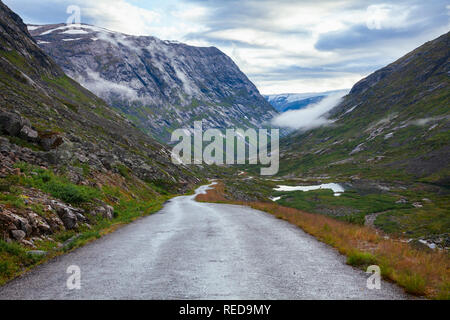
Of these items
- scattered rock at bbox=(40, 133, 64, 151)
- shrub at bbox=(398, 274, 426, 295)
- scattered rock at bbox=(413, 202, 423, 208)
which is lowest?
scattered rock at bbox=(413, 202, 423, 208)

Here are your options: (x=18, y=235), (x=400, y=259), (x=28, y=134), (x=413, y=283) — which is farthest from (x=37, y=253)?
(x=28, y=134)

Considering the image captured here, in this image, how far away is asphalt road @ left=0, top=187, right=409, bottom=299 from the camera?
8.06 metres

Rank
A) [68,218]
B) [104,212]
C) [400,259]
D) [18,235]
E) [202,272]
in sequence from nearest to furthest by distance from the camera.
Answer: [202,272] → [400,259] → [18,235] → [68,218] → [104,212]

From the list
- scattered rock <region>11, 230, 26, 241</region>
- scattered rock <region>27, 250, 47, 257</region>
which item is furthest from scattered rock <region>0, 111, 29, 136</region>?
scattered rock <region>27, 250, 47, 257</region>

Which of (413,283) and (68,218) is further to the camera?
(68,218)

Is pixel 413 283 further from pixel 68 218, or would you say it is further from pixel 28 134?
pixel 28 134

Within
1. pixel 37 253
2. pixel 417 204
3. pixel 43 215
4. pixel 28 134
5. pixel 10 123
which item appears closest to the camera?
pixel 37 253

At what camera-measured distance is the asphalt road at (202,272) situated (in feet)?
26.5

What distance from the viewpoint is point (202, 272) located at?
9.92m

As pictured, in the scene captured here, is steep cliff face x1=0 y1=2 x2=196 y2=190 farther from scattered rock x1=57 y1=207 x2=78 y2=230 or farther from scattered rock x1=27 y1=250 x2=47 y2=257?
scattered rock x1=27 y1=250 x2=47 y2=257

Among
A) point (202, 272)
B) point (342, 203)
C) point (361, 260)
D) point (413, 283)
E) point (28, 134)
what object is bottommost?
point (342, 203)

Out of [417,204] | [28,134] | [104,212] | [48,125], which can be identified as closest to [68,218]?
[104,212]

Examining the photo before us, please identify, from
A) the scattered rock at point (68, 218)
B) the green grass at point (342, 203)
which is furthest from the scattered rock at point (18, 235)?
the green grass at point (342, 203)

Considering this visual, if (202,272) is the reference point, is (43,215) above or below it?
above
